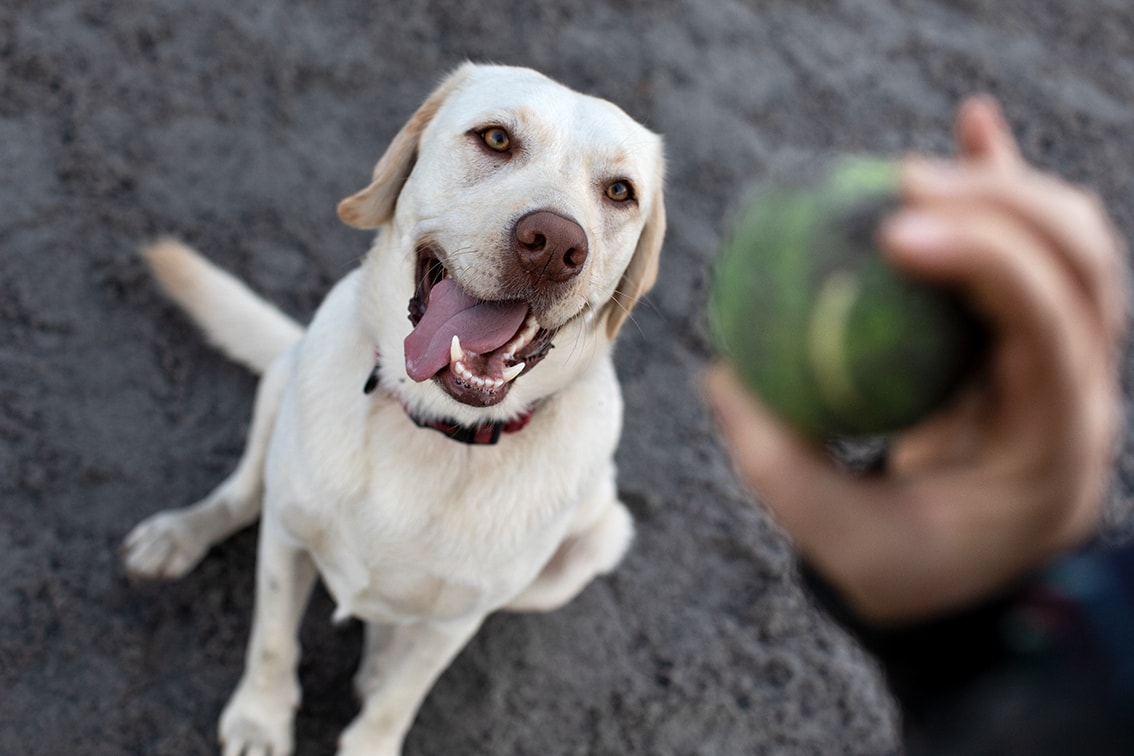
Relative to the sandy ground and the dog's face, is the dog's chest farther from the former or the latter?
the sandy ground

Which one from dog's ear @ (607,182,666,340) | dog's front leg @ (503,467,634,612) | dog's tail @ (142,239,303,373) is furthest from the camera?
dog's tail @ (142,239,303,373)

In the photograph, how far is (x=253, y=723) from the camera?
7.12 ft

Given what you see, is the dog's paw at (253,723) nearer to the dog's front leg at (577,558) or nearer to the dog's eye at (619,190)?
the dog's front leg at (577,558)

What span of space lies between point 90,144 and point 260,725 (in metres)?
1.86

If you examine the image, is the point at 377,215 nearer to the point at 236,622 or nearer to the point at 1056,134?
the point at 236,622

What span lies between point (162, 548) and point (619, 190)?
141 cm

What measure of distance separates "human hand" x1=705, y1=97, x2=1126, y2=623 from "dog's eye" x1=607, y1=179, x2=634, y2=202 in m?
0.92

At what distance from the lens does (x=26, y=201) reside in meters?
2.84

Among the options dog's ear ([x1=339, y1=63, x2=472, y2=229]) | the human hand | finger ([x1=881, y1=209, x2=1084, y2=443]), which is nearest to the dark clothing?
the human hand

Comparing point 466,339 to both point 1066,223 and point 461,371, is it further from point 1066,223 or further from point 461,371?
point 1066,223

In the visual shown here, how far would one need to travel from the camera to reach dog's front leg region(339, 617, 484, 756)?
80.7 inches

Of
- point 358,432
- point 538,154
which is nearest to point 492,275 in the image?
point 538,154

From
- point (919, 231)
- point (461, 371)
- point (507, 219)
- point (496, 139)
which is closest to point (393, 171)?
point (496, 139)

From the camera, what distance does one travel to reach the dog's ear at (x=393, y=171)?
181 cm
